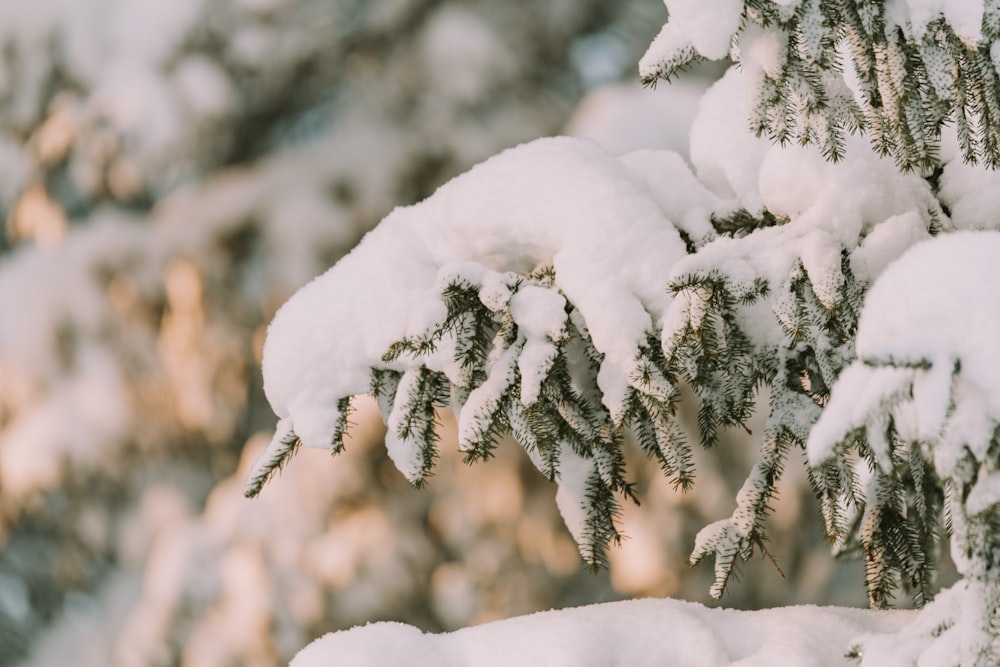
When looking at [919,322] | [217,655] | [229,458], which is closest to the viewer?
[919,322]

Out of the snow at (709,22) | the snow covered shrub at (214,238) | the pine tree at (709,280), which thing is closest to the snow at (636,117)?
the snow covered shrub at (214,238)

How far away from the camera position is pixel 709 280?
110 centimetres

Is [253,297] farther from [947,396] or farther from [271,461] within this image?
[947,396]

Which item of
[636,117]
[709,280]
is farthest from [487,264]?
[636,117]

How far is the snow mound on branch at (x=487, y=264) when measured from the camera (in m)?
1.16

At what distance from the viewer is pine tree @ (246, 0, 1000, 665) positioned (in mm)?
984

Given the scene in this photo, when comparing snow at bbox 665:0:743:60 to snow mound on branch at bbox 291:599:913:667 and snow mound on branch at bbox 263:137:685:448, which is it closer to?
snow mound on branch at bbox 263:137:685:448

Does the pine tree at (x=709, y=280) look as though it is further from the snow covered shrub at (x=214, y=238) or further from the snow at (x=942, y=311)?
the snow covered shrub at (x=214, y=238)

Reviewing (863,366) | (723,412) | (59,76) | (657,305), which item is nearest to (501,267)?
(657,305)

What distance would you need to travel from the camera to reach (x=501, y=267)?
51.3 inches

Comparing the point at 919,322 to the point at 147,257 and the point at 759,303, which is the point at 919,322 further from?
the point at 147,257

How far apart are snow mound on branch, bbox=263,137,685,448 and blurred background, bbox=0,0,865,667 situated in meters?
2.27

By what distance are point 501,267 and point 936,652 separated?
0.68 m

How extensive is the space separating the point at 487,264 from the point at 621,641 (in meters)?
0.50
